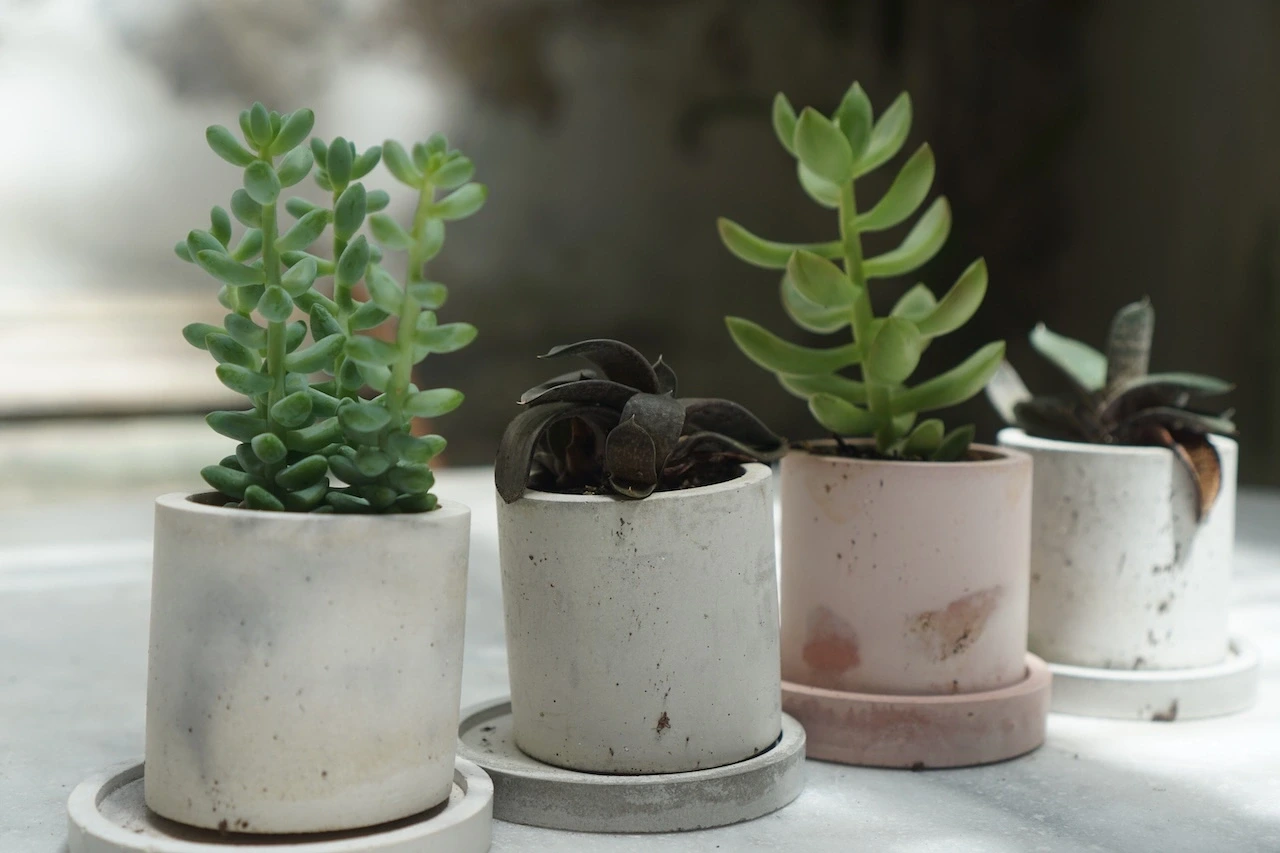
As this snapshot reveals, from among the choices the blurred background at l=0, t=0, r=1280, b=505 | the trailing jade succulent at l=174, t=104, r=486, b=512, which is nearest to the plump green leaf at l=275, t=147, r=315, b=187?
the trailing jade succulent at l=174, t=104, r=486, b=512

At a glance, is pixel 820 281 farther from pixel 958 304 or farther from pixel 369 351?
pixel 369 351

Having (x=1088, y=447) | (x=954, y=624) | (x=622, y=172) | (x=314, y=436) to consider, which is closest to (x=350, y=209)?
(x=314, y=436)

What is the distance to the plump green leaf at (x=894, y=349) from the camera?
1.11 m

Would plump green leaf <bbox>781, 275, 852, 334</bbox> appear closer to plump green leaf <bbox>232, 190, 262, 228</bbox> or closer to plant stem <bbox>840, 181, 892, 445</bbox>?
plant stem <bbox>840, 181, 892, 445</bbox>

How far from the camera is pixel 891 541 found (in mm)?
1122

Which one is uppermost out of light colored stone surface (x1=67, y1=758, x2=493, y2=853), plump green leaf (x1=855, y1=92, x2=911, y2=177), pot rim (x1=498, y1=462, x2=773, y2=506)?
plump green leaf (x1=855, y1=92, x2=911, y2=177)

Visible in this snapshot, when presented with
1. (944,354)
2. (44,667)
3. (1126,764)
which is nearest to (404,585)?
(1126,764)

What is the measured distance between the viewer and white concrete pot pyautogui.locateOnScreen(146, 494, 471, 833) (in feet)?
2.64

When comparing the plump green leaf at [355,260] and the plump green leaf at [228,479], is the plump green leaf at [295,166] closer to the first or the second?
the plump green leaf at [355,260]

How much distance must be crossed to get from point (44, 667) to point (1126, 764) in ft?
3.59

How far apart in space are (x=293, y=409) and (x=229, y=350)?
0.20 ft

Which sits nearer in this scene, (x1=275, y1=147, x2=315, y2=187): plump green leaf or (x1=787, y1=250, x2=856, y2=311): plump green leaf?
(x1=275, y1=147, x2=315, y2=187): plump green leaf

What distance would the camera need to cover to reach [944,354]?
13.3 ft

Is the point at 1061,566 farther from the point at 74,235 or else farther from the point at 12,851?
the point at 74,235
